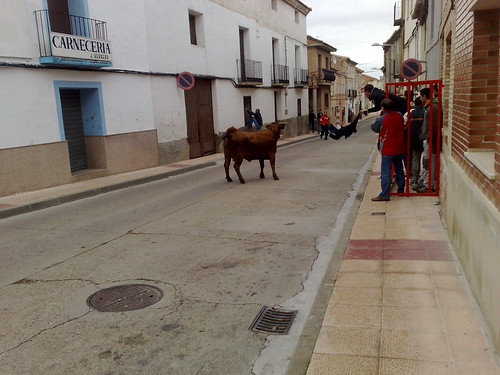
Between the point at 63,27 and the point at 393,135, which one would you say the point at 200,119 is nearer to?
the point at 63,27

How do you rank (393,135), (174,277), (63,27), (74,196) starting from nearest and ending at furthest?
(174,277) < (393,135) < (74,196) < (63,27)

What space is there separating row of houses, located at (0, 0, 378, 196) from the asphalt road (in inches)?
Answer: 101

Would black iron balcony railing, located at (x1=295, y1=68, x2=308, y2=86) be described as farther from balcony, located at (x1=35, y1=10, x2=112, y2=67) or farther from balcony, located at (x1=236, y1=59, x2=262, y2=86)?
balcony, located at (x1=35, y1=10, x2=112, y2=67)

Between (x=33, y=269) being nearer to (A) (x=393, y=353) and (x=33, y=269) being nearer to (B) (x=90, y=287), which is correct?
(B) (x=90, y=287)

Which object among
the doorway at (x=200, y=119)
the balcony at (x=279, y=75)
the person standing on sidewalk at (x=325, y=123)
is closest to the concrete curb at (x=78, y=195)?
the doorway at (x=200, y=119)

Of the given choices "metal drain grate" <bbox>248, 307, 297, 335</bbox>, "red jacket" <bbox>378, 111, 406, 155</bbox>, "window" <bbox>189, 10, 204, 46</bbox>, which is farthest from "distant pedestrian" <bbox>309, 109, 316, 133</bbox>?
"metal drain grate" <bbox>248, 307, 297, 335</bbox>

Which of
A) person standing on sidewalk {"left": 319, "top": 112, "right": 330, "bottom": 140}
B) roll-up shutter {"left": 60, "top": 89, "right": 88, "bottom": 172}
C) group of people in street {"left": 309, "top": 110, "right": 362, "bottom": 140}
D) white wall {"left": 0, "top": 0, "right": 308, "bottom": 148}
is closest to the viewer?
group of people in street {"left": 309, "top": 110, "right": 362, "bottom": 140}

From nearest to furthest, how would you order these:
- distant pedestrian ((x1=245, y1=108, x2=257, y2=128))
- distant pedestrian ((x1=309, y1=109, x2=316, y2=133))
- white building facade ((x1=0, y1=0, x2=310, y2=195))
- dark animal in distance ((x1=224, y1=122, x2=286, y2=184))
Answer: white building facade ((x1=0, y1=0, x2=310, y2=195)) < dark animal in distance ((x1=224, y1=122, x2=286, y2=184)) < distant pedestrian ((x1=245, y1=108, x2=257, y2=128)) < distant pedestrian ((x1=309, y1=109, x2=316, y2=133))

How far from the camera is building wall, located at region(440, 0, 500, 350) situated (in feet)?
10.1

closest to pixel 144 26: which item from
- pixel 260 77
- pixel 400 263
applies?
pixel 260 77

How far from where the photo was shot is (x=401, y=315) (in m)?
3.57

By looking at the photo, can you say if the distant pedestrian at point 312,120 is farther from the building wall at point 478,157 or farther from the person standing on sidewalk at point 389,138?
the building wall at point 478,157

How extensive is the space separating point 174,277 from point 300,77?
2748 centimetres

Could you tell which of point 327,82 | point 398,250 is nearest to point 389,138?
point 398,250
